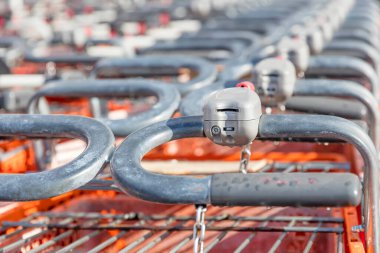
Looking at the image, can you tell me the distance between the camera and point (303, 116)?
1.55m

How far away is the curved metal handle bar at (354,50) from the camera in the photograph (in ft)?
11.0

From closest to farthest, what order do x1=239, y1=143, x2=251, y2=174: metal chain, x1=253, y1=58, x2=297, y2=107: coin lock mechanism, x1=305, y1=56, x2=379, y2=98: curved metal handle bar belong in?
x1=239, y1=143, x2=251, y2=174: metal chain
x1=253, y1=58, x2=297, y2=107: coin lock mechanism
x1=305, y1=56, x2=379, y2=98: curved metal handle bar

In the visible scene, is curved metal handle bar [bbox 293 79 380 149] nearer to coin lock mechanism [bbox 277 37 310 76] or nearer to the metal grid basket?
the metal grid basket

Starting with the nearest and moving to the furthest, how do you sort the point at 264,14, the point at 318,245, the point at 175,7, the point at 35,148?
the point at 318,245 → the point at 35,148 → the point at 264,14 → the point at 175,7

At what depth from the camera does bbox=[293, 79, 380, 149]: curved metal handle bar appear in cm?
212

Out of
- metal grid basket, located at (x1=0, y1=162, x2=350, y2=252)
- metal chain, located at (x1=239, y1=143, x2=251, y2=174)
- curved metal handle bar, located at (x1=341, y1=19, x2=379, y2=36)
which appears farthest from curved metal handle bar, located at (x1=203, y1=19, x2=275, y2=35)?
metal chain, located at (x1=239, y1=143, x2=251, y2=174)

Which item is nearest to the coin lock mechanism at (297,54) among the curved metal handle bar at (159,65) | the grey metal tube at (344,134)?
the curved metal handle bar at (159,65)

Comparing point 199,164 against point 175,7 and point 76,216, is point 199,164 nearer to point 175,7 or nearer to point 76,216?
point 76,216

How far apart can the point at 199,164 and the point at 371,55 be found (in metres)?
1.21

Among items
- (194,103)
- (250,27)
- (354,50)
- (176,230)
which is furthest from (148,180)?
(250,27)

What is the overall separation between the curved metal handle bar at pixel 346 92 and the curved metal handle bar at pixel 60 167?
831 millimetres

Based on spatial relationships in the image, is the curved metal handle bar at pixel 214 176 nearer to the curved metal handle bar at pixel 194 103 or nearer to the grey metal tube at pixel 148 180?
the grey metal tube at pixel 148 180

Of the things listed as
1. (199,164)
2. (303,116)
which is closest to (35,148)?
(199,164)

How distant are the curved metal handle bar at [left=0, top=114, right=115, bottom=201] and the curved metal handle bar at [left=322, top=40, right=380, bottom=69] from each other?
6.68 feet
